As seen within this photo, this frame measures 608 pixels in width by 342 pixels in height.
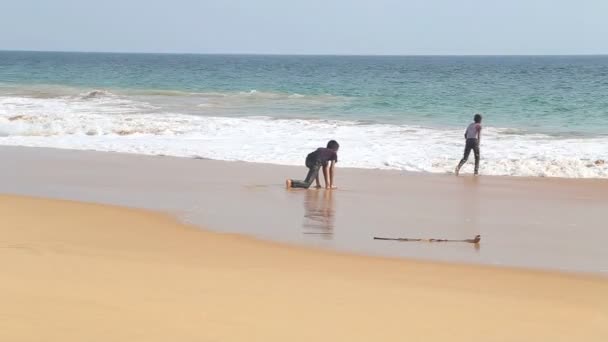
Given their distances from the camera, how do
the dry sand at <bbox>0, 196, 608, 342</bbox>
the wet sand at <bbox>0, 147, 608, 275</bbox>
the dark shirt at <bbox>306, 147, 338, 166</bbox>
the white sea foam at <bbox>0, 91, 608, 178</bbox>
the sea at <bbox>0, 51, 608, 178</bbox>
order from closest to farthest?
the dry sand at <bbox>0, 196, 608, 342</bbox> → the wet sand at <bbox>0, 147, 608, 275</bbox> → the dark shirt at <bbox>306, 147, 338, 166</bbox> → the white sea foam at <bbox>0, 91, 608, 178</bbox> → the sea at <bbox>0, 51, 608, 178</bbox>

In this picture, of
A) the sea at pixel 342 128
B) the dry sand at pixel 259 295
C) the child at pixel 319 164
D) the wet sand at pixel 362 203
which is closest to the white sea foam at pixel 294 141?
the sea at pixel 342 128

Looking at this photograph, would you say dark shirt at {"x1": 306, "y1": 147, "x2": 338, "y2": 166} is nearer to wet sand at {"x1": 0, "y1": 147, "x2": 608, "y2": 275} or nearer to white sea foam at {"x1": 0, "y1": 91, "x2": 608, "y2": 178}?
wet sand at {"x1": 0, "y1": 147, "x2": 608, "y2": 275}

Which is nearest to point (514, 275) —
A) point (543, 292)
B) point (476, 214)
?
point (543, 292)

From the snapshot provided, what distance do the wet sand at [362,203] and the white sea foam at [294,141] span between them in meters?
1.16

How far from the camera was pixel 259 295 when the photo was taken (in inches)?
257

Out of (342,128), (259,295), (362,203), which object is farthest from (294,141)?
(259,295)

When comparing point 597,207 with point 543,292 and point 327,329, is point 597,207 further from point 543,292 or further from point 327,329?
point 327,329

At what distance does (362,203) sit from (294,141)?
327 inches

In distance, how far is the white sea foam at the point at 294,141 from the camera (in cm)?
1716

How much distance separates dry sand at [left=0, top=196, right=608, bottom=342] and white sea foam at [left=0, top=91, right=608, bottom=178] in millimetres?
8732

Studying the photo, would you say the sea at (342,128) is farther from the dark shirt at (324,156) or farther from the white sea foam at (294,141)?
the dark shirt at (324,156)

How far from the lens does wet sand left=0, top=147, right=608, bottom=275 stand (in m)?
9.48

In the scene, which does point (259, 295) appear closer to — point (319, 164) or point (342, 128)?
point (319, 164)

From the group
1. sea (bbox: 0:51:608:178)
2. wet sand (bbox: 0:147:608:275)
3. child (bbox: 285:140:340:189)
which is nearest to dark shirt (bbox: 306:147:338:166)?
child (bbox: 285:140:340:189)
